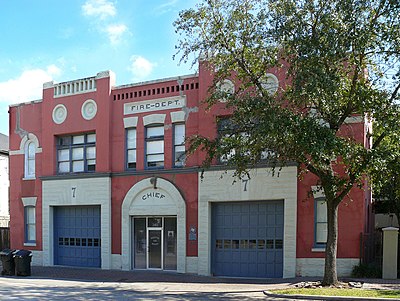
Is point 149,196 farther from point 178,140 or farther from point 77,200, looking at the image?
point 77,200

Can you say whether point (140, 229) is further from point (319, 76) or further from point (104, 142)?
point (319, 76)

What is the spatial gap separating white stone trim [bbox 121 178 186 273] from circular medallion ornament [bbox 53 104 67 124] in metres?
5.33

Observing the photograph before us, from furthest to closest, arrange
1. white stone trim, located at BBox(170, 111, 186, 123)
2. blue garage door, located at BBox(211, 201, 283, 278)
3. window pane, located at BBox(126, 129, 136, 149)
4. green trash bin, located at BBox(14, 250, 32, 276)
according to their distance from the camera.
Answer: window pane, located at BBox(126, 129, 136, 149)
white stone trim, located at BBox(170, 111, 186, 123)
green trash bin, located at BBox(14, 250, 32, 276)
blue garage door, located at BBox(211, 201, 283, 278)

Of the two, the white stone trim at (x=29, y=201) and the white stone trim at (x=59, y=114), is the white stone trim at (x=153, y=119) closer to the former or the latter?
the white stone trim at (x=59, y=114)

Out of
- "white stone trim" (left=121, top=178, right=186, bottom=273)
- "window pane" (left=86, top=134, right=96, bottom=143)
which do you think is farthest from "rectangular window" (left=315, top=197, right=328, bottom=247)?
"window pane" (left=86, top=134, right=96, bottom=143)

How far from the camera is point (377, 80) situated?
1438 cm

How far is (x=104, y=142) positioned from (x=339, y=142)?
12.4 meters

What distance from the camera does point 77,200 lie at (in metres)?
22.7

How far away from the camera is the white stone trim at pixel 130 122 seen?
2164 cm

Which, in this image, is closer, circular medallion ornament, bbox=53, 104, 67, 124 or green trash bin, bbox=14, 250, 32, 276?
green trash bin, bbox=14, 250, 32, 276

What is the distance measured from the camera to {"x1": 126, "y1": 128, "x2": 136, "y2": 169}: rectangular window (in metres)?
21.9

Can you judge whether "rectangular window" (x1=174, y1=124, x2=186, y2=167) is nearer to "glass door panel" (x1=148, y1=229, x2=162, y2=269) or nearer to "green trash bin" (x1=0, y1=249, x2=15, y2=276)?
"glass door panel" (x1=148, y1=229, x2=162, y2=269)

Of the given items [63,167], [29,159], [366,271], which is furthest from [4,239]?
[366,271]

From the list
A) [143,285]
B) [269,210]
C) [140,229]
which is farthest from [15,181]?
[269,210]
